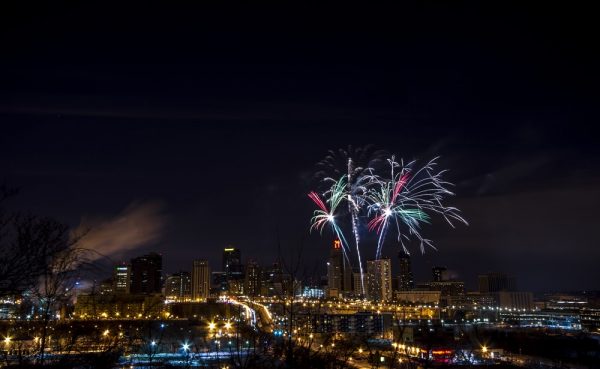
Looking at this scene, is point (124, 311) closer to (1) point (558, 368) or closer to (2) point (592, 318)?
(1) point (558, 368)

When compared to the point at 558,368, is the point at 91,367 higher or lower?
higher

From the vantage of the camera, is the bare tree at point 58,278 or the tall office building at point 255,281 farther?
the tall office building at point 255,281

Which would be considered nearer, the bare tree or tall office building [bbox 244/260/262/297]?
the bare tree

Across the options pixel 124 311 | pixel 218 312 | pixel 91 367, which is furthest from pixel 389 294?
pixel 91 367

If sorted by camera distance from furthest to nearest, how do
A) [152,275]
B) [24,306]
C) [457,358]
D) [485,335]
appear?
[152,275]
[485,335]
[457,358]
[24,306]

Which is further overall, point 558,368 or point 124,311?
point 124,311

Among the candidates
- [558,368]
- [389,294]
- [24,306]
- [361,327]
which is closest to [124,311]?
[361,327]

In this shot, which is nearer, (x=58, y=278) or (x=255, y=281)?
(x=58, y=278)

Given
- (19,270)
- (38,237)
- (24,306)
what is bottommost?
(24,306)

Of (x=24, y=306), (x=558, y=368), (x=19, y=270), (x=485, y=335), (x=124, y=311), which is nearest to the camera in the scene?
(x=19, y=270)
